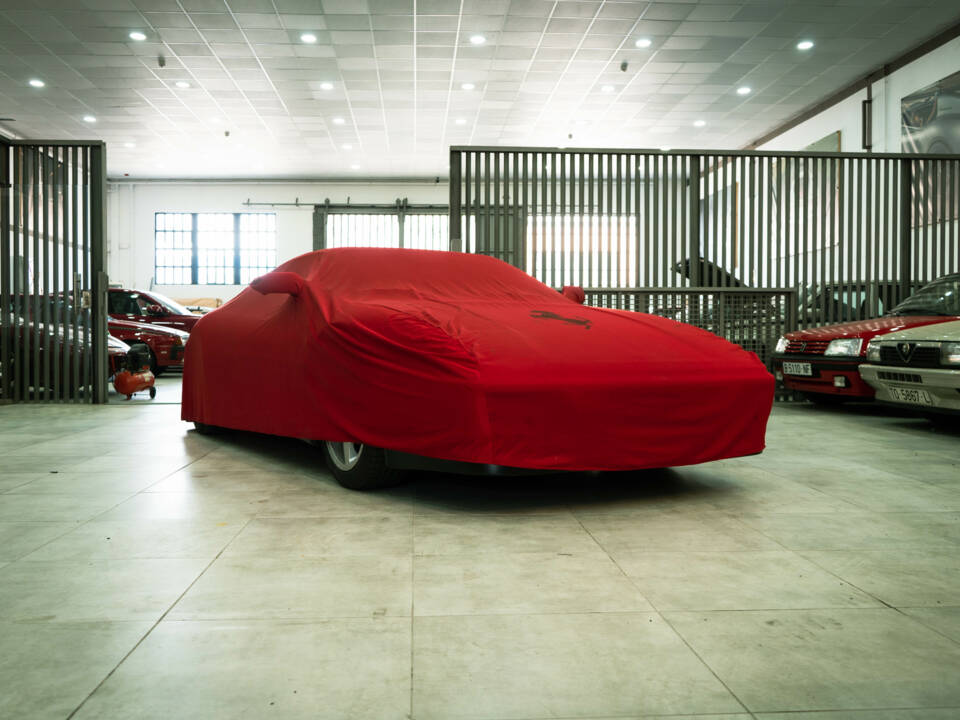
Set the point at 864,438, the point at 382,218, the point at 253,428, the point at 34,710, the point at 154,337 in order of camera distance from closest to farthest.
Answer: the point at 34,710
the point at 253,428
the point at 864,438
the point at 154,337
the point at 382,218

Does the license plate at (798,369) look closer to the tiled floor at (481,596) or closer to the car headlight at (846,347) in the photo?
the car headlight at (846,347)

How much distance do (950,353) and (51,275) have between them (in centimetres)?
753

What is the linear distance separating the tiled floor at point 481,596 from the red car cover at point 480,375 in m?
0.28

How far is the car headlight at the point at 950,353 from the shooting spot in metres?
4.57

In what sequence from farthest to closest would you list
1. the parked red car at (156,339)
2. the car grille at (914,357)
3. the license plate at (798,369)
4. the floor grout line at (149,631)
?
1. the parked red car at (156,339)
2. the license plate at (798,369)
3. the car grille at (914,357)
4. the floor grout line at (149,631)

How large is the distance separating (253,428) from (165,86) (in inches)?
461

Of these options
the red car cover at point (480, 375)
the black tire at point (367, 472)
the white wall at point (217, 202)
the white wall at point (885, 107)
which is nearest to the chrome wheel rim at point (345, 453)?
the black tire at point (367, 472)

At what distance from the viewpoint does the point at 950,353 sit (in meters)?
4.61

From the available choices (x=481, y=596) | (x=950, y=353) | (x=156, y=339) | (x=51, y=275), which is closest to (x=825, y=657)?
(x=481, y=596)

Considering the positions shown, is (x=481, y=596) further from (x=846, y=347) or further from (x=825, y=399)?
(x=825, y=399)

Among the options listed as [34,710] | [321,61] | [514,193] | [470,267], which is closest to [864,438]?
[470,267]

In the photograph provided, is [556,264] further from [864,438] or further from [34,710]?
[34,710]

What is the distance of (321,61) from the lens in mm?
11898

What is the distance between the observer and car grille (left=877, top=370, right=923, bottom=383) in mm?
4879
